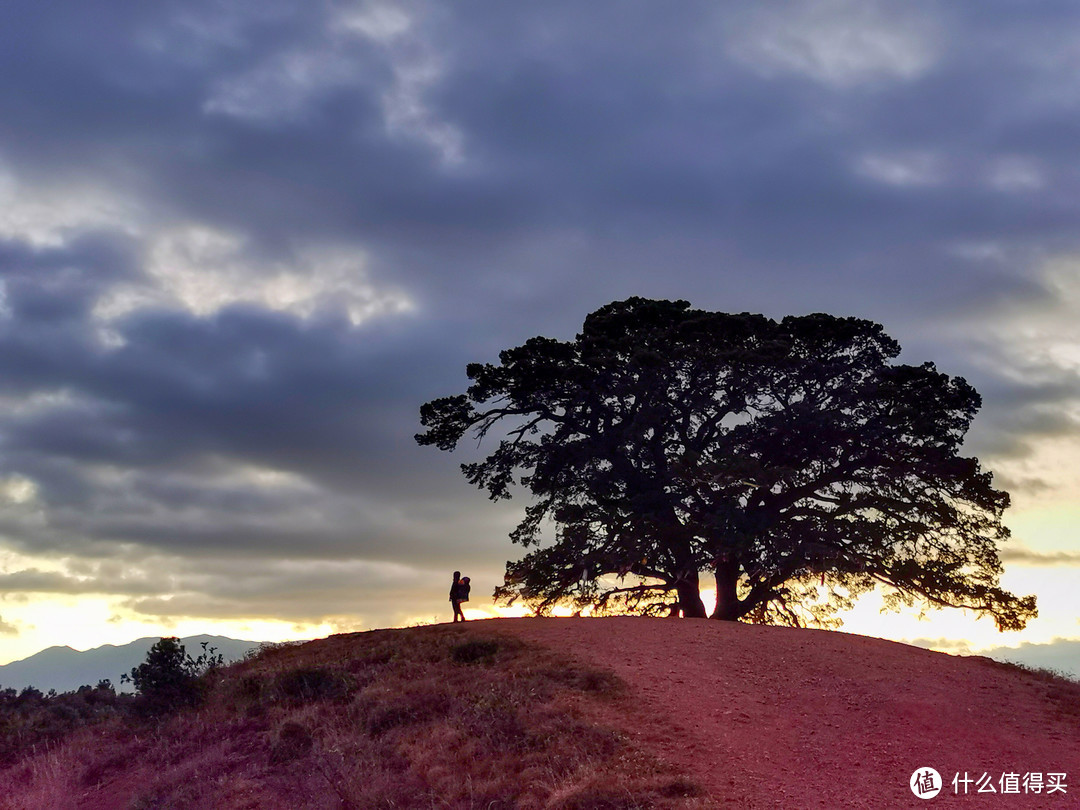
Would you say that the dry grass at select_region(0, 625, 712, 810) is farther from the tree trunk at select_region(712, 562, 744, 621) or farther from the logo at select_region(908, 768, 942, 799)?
the tree trunk at select_region(712, 562, 744, 621)

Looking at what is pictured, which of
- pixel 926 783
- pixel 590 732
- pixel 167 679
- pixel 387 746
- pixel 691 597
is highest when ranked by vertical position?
pixel 691 597

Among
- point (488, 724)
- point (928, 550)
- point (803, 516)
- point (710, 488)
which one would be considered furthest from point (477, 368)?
point (488, 724)

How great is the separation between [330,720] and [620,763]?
23.5 feet

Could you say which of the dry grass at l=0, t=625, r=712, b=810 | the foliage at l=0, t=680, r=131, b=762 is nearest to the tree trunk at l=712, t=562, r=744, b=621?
the dry grass at l=0, t=625, r=712, b=810

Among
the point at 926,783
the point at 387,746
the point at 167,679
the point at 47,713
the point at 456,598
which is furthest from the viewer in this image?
the point at 456,598

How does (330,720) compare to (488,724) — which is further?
(330,720)

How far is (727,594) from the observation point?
35.7 meters

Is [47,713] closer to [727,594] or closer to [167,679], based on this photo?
[167,679]

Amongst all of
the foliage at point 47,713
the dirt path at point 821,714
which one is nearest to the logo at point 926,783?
the dirt path at point 821,714

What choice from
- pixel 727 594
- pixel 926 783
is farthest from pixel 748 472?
pixel 926 783

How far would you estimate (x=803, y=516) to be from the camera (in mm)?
35219

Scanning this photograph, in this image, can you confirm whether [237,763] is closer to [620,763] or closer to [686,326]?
[620,763]

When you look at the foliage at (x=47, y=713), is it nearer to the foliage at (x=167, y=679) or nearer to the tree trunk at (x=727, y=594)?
the foliage at (x=167, y=679)

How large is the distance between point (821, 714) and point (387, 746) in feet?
29.2
